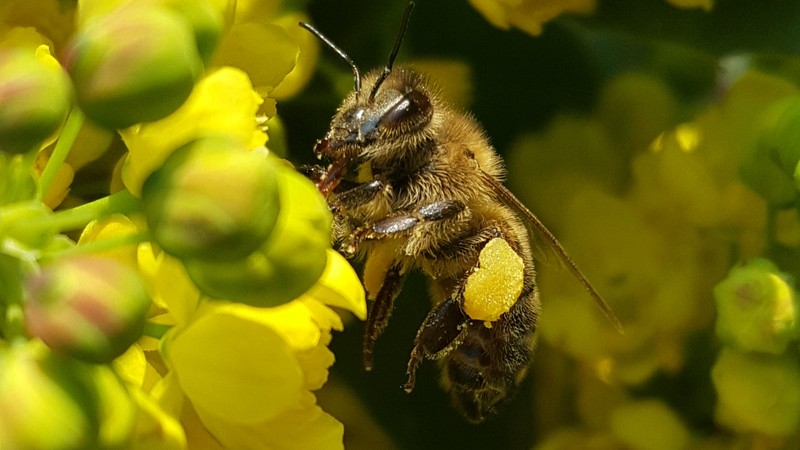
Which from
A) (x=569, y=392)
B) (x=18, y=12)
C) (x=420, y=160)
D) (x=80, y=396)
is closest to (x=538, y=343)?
(x=569, y=392)

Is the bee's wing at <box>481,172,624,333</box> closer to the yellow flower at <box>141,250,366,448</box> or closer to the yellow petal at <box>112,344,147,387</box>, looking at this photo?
the yellow flower at <box>141,250,366,448</box>

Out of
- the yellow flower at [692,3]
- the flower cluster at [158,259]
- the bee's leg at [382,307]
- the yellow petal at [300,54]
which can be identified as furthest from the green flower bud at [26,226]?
the yellow flower at [692,3]

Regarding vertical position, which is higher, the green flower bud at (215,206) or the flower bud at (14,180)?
the green flower bud at (215,206)

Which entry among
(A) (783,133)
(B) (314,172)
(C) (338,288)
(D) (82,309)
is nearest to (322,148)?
(B) (314,172)

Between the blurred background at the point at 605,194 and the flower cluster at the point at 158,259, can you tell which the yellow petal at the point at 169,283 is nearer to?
the flower cluster at the point at 158,259

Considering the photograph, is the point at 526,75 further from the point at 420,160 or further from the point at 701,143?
the point at 420,160

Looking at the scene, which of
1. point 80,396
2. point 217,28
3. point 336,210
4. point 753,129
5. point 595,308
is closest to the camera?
point 80,396

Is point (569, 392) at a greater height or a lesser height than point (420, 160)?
lesser
